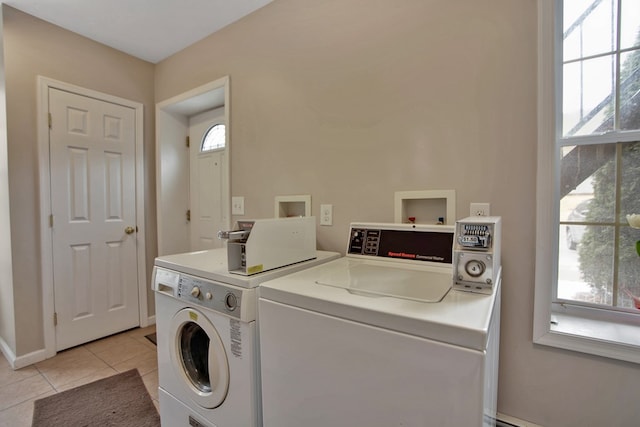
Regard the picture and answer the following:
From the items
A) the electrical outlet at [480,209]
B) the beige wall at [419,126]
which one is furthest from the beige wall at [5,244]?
the electrical outlet at [480,209]

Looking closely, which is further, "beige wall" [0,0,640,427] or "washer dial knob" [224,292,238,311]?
"beige wall" [0,0,640,427]

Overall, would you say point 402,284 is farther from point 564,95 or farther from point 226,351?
point 564,95

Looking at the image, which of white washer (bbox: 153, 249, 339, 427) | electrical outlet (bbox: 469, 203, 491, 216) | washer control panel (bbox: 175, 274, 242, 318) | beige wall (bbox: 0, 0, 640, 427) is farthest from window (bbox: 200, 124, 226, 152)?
electrical outlet (bbox: 469, 203, 491, 216)

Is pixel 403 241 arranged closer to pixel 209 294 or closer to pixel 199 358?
pixel 209 294

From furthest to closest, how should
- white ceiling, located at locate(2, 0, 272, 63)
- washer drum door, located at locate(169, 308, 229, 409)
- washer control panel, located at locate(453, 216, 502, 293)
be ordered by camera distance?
white ceiling, located at locate(2, 0, 272, 63)
washer drum door, located at locate(169, 308, 229, 409)
washer control panel, located at locate(453, 216, 502, 293)

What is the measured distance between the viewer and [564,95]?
4.00 feet

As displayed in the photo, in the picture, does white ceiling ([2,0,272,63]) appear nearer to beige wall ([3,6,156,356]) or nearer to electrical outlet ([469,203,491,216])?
beige wall ([3,6,156,356])

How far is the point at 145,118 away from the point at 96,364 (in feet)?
7.00

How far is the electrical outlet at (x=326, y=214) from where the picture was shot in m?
1.73

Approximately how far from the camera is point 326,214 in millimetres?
1745

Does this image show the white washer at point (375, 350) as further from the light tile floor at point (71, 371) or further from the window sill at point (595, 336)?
the light tile floor at point (71, 371)

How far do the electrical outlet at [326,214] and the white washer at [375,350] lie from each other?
2.01 feet

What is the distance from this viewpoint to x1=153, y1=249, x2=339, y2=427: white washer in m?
1.07

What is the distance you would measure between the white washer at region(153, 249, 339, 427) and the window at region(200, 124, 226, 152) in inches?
59.1
